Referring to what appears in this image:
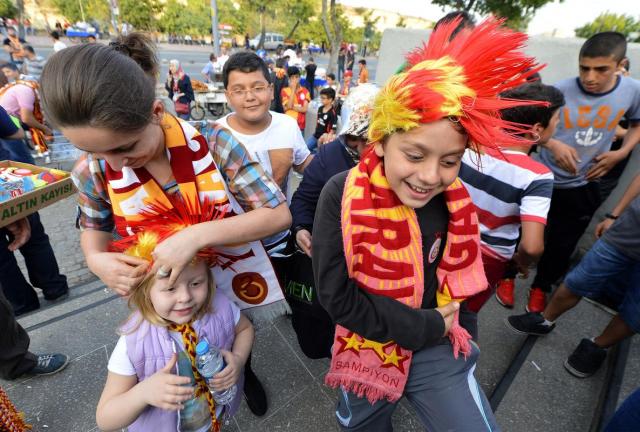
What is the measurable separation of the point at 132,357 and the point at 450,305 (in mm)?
1223

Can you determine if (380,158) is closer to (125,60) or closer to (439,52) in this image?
(439,52)

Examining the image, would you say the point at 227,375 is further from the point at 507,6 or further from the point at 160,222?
the point at 507,6

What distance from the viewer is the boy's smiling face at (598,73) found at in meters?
2.45

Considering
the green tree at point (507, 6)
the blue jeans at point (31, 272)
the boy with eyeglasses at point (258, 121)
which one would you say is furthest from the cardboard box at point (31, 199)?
the green tree at point (507, 6)

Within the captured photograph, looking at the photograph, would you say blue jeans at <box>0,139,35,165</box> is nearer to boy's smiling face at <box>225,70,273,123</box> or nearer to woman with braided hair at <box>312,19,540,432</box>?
boy's smiling face at <box>225,70,273,123</box>

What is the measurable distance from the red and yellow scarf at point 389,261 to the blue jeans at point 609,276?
4.39ft

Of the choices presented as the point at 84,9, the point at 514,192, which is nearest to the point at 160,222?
the point at 514,192

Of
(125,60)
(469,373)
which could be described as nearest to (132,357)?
(125,60)

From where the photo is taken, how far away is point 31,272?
2.72m

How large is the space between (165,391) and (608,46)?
11.2 feet

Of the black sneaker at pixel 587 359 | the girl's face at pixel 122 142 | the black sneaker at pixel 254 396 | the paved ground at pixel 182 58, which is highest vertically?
the girl's face at pixel 122 142

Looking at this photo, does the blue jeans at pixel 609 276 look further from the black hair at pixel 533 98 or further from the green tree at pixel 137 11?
the green tree at pixel 137 11

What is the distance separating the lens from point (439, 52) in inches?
42.4

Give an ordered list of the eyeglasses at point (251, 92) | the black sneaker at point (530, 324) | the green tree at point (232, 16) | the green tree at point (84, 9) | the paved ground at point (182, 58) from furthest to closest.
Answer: the green tree at point (232, 16) → the green tree at point (84, 9) → the paved ground at point (182, 58) → the black sneaker at point (530, 324) → the eyeglasses at point (251, 92)
